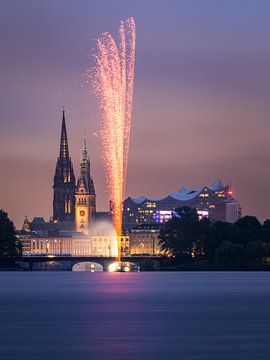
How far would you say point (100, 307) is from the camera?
110562mm

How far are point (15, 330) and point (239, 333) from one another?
1403 centimetres

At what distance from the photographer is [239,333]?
268 feet

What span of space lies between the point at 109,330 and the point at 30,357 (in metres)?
16.5

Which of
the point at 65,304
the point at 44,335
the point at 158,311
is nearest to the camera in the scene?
the point at 44,335

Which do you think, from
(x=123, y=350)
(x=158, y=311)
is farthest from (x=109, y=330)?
(x=158, y=311)

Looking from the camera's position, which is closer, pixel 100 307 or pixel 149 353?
pixel 149 353

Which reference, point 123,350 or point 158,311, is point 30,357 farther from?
point 158,311

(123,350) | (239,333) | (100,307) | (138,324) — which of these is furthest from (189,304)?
(123,350)

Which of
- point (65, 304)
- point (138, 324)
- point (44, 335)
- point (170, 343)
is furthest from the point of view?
point (65, 304)

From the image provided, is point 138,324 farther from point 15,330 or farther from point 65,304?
point 65,304

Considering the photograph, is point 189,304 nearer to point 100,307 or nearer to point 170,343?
point 100,307

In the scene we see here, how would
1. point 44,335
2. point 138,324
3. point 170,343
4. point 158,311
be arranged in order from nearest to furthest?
1. point 170,343
2. point 44,335
3. point 138,324
4. point 158,311

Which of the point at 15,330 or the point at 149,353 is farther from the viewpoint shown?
the point at 15,330

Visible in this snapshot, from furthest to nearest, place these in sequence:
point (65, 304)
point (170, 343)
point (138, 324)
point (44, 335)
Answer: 1. point (65, 304)
2. point (138, 324)
3. point (44, 335)
4. point (170, 343)
